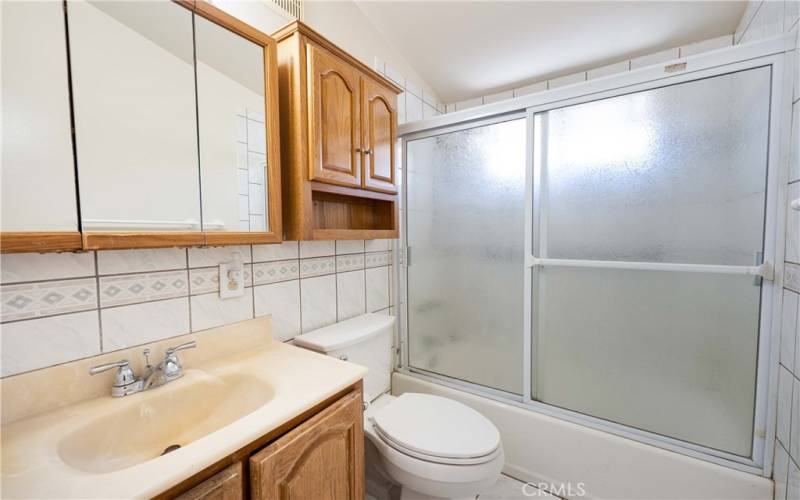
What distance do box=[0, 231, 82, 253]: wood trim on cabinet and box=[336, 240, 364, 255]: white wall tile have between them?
0.94 m

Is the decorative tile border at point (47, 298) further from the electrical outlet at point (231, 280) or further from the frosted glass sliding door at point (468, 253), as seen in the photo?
the frosted glass sliding door at point (468, 253)

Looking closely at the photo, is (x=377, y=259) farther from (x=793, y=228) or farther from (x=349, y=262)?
(x=793, y=228)

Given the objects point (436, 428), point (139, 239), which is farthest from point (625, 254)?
point (139, 239)

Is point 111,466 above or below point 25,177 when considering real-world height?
below

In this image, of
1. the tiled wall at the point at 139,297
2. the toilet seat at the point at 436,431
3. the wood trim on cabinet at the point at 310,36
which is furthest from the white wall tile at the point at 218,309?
the wood trim on cabinet at the point at 310,36

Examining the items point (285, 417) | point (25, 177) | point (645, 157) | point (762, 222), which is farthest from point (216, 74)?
point (762, 222)

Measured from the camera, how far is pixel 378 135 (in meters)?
1.44

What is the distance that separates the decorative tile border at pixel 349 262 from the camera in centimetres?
154

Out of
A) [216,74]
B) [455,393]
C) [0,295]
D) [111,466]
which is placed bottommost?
[455,393]

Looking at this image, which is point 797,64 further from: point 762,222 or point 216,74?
point 216,74

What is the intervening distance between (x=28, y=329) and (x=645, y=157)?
2.00m

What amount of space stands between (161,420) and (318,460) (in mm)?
418

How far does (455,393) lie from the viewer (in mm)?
1733

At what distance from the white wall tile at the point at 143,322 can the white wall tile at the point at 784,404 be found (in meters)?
1.90
